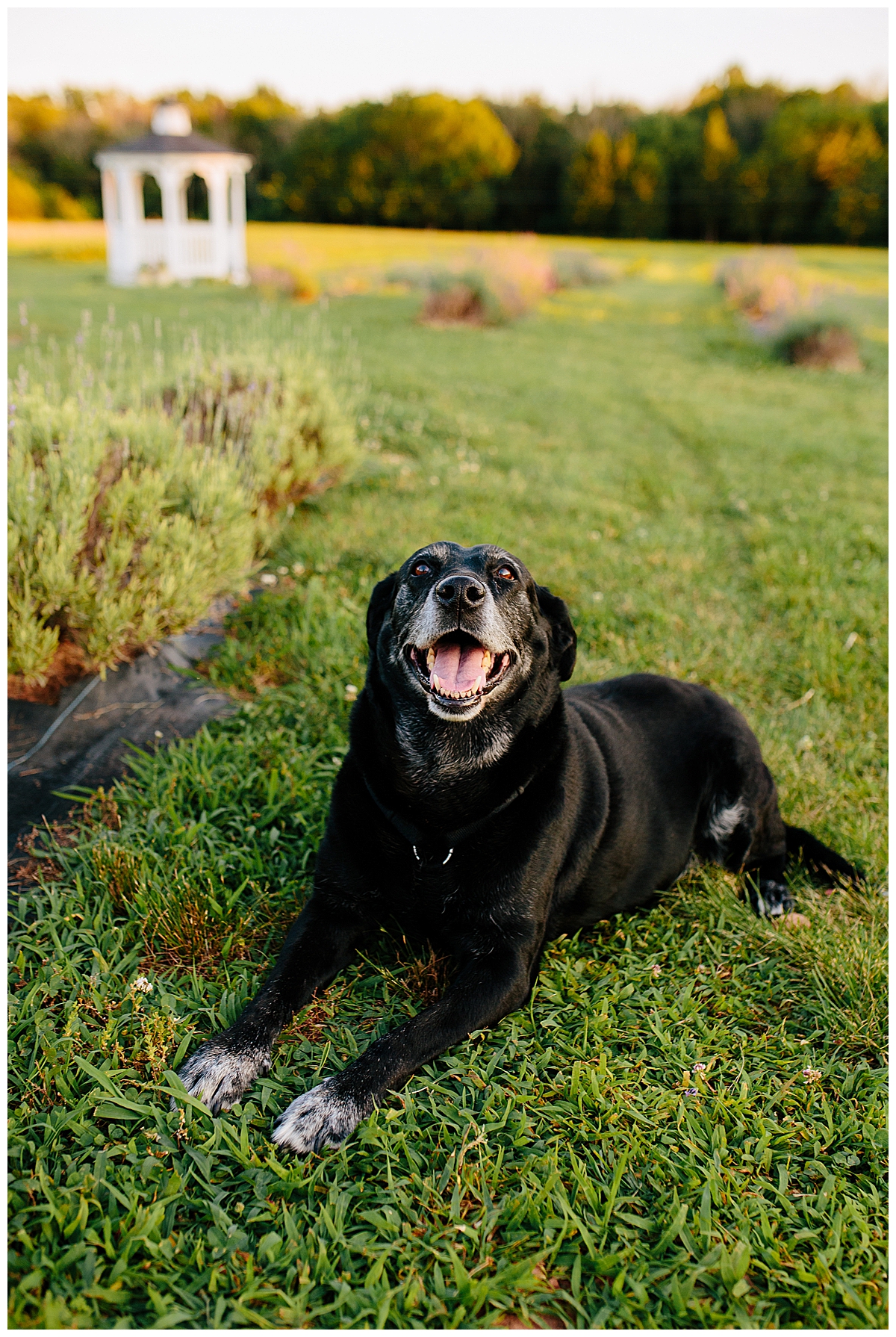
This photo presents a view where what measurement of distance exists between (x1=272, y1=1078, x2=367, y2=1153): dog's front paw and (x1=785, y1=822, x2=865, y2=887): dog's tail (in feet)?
6.78

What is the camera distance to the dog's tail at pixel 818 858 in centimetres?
332

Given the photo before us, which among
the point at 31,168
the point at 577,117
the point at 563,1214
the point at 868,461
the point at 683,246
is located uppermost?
the point at 577,117

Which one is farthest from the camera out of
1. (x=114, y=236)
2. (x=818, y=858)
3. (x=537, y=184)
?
(x=537, y=184)

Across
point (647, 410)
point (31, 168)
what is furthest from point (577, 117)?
point (647, 410)

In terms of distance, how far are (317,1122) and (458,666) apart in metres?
1.23

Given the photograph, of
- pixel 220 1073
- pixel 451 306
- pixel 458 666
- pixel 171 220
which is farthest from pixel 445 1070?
pixel 171 220

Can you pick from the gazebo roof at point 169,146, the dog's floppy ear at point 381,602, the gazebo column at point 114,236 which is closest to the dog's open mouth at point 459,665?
the dog's floppy ear at point 381,602

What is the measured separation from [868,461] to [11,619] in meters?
Answer: 8.87

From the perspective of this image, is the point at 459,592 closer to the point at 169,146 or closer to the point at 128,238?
the point at 128,238

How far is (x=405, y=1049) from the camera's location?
2.20 meters

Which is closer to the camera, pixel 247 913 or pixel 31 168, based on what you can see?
pixel 247 913

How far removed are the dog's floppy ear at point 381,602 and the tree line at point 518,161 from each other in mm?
40748

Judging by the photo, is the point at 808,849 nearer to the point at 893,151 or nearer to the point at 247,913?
the point at 247,913

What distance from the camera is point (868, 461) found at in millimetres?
9438
